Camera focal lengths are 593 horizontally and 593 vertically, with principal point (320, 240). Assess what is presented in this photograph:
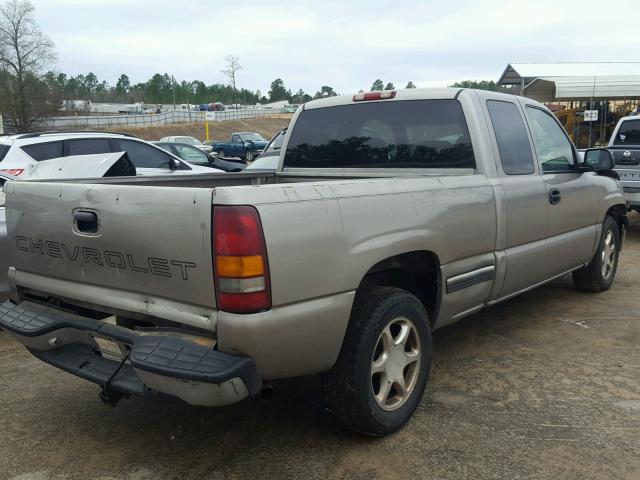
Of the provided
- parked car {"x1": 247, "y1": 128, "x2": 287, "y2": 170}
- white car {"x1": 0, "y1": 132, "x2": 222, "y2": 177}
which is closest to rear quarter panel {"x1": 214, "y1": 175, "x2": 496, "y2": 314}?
white car {"x1": 0, "y1": 132, "x2": 222, "y2": 177}

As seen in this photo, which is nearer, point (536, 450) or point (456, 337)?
point (536, 450)

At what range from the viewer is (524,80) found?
23453 mm

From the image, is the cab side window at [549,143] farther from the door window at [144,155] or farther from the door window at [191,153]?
the door window at [191,153]

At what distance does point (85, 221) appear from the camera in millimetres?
2867

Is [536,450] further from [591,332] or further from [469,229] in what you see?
[591,332]

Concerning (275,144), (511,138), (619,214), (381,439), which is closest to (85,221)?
(381,439)

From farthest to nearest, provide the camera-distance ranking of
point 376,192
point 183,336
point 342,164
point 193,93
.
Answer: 1. point 193,93
2. point 342,164
3. point 376,192
4. point 183,336

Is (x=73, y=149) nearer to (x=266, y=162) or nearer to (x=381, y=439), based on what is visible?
(x=266, y=162)

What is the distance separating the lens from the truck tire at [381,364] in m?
2.85

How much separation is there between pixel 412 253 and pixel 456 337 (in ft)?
5.51

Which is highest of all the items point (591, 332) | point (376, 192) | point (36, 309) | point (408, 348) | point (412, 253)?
point (376, 192)

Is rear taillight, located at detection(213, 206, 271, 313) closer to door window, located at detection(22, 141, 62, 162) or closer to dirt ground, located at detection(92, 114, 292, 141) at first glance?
door window, located at detection(22, 141, 62, 162)

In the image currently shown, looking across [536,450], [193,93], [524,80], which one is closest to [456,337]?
[536,450]

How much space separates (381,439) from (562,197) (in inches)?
103
